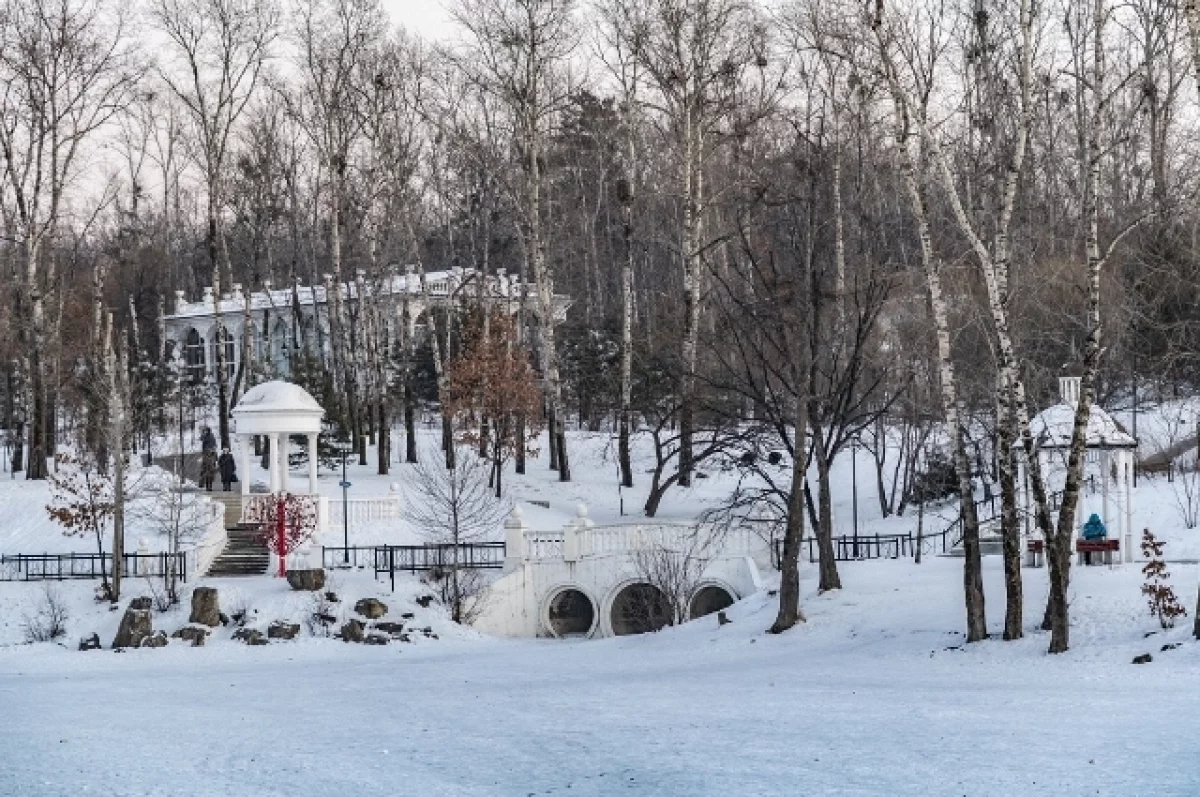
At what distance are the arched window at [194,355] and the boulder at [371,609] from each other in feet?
123

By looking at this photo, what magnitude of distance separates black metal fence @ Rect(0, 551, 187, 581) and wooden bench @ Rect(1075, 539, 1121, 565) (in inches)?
687

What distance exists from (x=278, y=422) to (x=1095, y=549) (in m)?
18.6

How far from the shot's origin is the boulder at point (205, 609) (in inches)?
1151

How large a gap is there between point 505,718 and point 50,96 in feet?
91.0

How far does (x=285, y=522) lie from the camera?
33281 millimetres

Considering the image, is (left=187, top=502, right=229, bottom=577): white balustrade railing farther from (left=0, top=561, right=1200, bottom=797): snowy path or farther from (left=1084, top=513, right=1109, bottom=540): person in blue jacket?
(left=1084, top=513, right=1109, bottom=540): person in blue jacket

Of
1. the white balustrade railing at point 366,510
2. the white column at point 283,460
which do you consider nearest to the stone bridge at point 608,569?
the white balustrade railing at point 366,510

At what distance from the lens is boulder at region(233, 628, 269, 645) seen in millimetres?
28625

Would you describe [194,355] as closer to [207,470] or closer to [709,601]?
[207,470]

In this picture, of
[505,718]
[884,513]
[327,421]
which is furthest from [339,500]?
[505,718]

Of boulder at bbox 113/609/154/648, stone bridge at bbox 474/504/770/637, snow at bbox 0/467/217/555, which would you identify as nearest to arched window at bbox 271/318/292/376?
snow at bbox 0/467/217/555

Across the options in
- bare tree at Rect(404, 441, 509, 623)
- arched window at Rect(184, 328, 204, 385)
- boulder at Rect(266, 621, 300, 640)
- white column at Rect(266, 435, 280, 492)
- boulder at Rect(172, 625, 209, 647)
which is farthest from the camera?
arched window at Rect(184, 328, 204, 385)

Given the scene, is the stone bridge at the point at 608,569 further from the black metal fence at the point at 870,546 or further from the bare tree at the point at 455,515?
the black metal fence at the point at 870,546

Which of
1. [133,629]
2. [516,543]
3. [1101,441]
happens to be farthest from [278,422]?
[1101,441]
